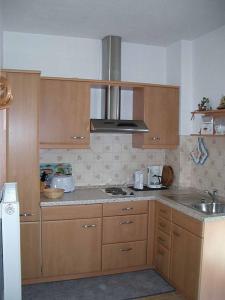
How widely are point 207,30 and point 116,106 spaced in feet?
4.04

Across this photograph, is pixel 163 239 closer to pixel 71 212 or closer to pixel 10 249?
pixel 71 212

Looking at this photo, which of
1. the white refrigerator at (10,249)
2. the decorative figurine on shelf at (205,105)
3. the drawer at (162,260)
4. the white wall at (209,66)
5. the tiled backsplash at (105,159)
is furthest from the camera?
the tiled backsplash at (105,159)

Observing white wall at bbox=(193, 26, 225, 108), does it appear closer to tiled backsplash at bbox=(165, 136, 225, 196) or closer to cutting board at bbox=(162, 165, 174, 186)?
tiled backsplash at bbox=(165, 136, 225, 196)

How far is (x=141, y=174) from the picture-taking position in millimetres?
3506

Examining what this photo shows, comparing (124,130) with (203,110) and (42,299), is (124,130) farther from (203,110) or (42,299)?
(42,299)

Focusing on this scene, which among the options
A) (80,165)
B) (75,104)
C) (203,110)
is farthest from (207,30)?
(80,165)

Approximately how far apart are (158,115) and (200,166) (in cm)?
74

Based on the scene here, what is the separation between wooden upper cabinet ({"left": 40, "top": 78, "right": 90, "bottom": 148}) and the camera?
9.98 ft

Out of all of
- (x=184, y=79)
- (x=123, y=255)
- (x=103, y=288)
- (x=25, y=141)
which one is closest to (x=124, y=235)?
(x=123, y=255)

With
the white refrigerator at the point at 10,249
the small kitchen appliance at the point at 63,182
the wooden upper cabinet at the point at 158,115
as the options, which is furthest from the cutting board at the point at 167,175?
the white refrigerator at the point at 10,249

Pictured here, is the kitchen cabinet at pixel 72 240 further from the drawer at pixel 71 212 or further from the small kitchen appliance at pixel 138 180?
the small kitchen appliance at pixel 138 180

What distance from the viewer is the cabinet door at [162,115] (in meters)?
3.40

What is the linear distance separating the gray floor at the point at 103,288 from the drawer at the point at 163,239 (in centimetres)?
36

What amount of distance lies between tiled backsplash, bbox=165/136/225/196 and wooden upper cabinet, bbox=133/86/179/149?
15 cm
